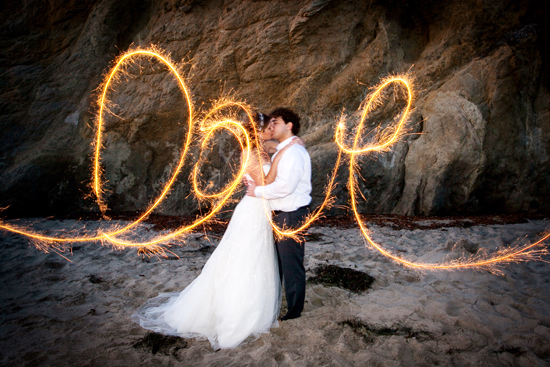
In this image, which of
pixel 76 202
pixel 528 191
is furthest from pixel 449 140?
pixel 76 202

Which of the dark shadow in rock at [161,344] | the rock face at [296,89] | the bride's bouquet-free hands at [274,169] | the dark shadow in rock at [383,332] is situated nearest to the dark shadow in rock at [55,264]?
the dark shadow in rock at [161,344]

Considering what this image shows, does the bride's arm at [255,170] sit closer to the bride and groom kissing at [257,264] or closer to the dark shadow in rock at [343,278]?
the bride and groom kissing at [257,264]

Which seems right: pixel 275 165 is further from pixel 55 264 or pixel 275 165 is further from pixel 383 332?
pixel 55 264

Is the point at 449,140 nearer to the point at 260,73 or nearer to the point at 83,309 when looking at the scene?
the point at 260,73

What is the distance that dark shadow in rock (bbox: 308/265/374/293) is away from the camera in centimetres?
362

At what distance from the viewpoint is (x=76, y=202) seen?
875 cm

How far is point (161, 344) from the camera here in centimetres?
250

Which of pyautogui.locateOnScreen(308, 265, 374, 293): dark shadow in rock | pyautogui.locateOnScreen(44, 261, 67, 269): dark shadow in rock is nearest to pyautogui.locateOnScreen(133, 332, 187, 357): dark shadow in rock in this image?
pyautogui.locateOnScreen(308, 265, 374, 293): dark shadow in rock

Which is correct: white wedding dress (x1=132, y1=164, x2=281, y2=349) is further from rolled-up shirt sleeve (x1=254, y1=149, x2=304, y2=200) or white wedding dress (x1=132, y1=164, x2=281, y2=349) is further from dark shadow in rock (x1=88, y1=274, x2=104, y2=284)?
dark shadow in rock (x1=88, y1=274, x2=104, y2=284)

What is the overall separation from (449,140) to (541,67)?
11.6 feet

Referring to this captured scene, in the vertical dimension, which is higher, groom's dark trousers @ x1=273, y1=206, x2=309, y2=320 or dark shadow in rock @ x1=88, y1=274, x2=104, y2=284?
groom's dark trousers @ x1=273, y1=206, x2=309, y2=320

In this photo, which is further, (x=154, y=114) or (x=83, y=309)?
(x=154, y=114)

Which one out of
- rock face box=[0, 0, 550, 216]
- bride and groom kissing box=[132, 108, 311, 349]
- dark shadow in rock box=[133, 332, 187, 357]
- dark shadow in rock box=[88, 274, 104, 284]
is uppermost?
rock face box=[0, 0, 550, 216]

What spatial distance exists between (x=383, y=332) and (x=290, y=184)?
154 centimetres
